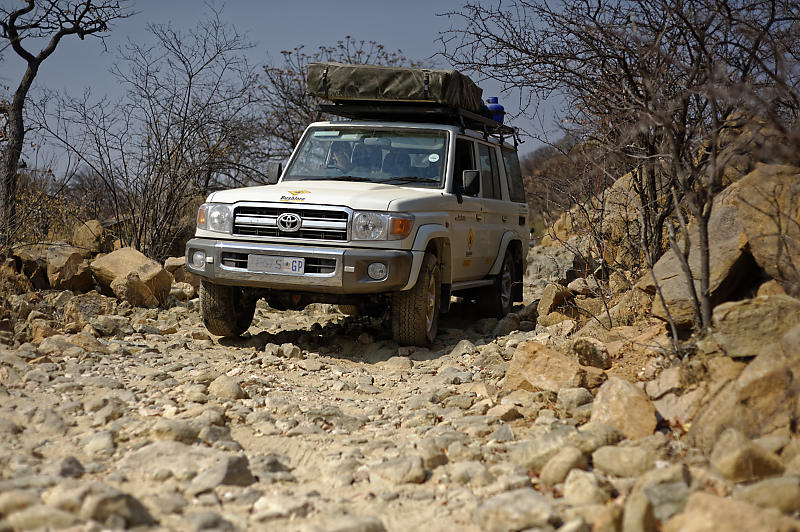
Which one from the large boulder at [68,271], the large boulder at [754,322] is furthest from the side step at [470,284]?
the large boulder at [68,271]

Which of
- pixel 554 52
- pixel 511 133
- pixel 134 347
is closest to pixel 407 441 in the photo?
pixel 134 347

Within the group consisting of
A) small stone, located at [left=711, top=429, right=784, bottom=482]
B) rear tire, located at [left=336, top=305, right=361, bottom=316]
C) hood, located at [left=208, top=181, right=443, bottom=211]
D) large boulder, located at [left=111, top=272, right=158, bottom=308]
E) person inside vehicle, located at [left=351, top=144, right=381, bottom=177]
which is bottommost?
small stone, located at [left=711, top=429, right=784, bottom=482]

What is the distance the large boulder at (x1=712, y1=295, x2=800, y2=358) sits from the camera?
13.4ft

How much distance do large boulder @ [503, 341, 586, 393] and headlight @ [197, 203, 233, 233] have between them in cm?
263

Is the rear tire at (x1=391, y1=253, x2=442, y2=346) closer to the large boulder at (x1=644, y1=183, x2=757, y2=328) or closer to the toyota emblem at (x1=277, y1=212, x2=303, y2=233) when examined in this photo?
the toyota emblem at (x1=277, y1=212, x2=303, y2=233)

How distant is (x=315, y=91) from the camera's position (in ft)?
25.7

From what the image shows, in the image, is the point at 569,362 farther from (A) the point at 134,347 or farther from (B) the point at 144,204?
(B) the point at 144,204

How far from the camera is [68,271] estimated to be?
895 cm

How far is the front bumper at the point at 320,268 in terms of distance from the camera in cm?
627

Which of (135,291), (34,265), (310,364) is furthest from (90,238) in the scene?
(310,364)

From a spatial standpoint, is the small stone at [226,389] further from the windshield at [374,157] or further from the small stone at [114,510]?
the windshield at [374,157]

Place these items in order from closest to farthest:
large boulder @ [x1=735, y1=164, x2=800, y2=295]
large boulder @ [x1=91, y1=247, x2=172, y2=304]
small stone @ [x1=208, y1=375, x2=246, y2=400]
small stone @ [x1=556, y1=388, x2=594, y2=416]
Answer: large boulder @ [x1=735, y1=164, x2=800, y2=295] → small stone @ [x1=556, y1=388, x2=594, y2=416] → small stone @ [x1=208, y1=375, x2=246, y2=400] → large boulder @ [x1=91, y1=247, x2=172, y2=304]

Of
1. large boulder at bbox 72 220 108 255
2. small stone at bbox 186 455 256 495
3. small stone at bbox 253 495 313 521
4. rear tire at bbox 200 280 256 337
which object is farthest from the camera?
large boulder at bbox 72 220 108 255

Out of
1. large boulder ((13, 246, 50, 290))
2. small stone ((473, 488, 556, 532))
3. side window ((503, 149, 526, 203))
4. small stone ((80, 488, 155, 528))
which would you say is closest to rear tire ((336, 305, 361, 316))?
side window ((503, 149, 526, 203))
